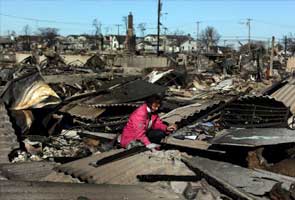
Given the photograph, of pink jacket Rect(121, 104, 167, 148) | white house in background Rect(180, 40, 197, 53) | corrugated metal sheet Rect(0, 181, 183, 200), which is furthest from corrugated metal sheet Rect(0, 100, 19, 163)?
white house in background Rect(180, 40, 197, 53)

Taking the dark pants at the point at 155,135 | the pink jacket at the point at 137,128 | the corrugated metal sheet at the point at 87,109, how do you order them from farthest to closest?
the corrugated metal sheet at the point at 87,109, the dark pants at the point at 155,135, the pink jacket at the point at 137,128

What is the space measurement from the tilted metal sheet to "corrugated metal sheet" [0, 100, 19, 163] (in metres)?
3.56

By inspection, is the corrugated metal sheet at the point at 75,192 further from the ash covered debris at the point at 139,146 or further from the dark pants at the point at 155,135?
the dark pants at the point at 155,135

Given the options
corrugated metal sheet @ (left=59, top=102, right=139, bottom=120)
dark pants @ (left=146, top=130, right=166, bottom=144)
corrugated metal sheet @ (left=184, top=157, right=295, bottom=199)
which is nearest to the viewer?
corrugated metal sheet @ (left=184, top=157, right=295, bottom=199)

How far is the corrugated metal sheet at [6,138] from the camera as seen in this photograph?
8.34 metres

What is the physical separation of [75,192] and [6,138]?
478 centimetres

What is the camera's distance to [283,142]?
20.6ft

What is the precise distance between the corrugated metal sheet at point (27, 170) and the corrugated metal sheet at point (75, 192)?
1810 mm

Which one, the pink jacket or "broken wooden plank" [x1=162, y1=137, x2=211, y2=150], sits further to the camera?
the pink jacket

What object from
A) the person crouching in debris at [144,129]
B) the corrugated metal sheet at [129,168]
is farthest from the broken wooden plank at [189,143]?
the corrugated metal sheet at [129,168]

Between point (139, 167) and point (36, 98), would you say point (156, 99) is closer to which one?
point (139, 167)

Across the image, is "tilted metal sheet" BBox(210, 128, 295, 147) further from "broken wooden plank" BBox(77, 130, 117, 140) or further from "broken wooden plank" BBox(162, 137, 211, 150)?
"broken wooden plank" BBox(77, 130, 117, 140)

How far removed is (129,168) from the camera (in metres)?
5.99

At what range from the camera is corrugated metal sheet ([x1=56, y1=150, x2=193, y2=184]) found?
225 inches
